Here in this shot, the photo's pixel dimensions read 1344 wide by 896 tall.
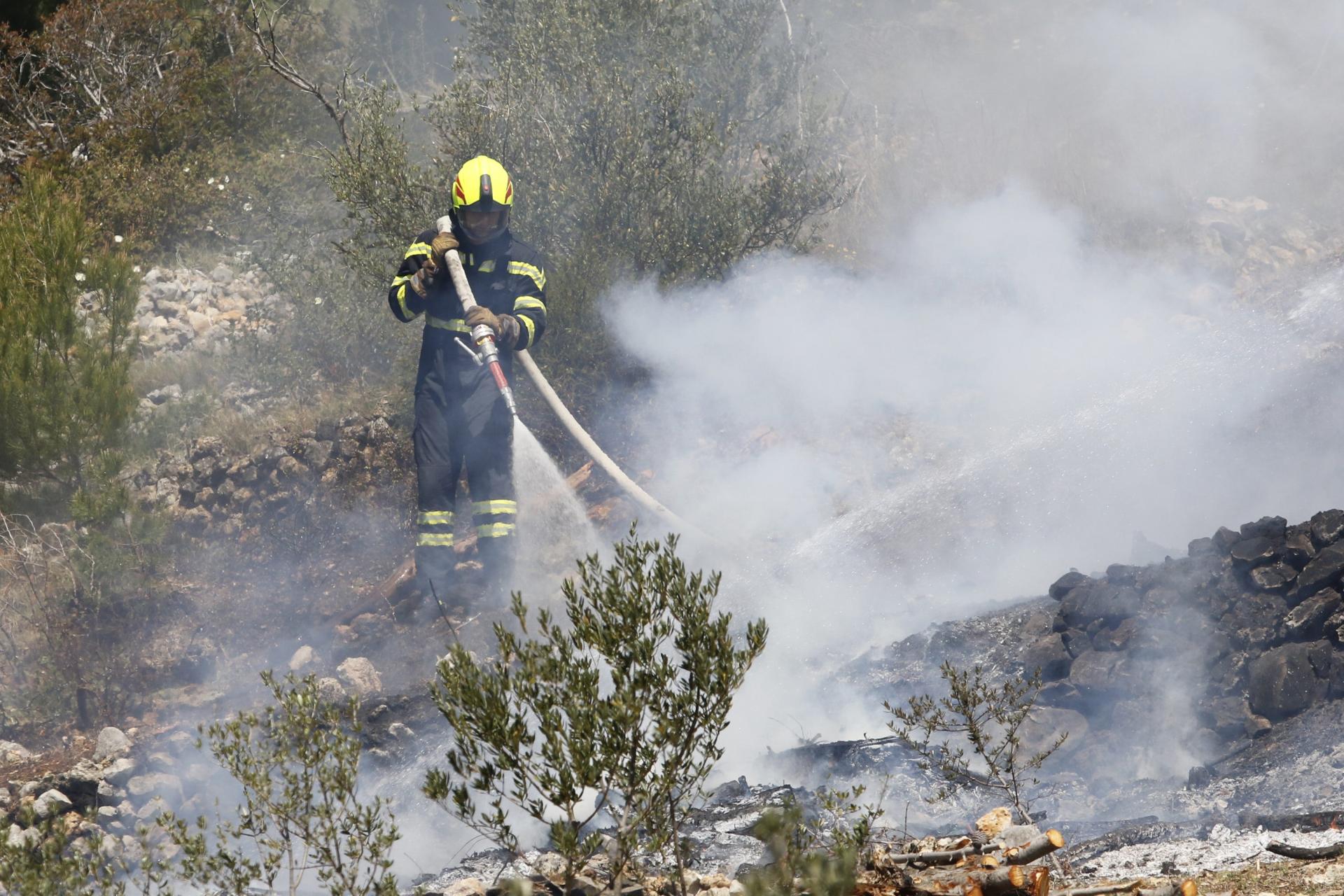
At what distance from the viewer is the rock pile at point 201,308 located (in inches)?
424

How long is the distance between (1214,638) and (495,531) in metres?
3.94

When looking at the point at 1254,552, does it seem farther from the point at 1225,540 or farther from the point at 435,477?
the point at 435,477

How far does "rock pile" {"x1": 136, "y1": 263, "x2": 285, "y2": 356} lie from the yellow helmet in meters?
4.75

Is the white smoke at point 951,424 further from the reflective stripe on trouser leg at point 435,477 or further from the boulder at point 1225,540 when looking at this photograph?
the reflective stripe on trouser leg at point 435,477

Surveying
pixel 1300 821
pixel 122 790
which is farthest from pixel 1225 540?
pixel 122 790

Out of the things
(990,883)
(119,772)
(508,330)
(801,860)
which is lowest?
(990,883)

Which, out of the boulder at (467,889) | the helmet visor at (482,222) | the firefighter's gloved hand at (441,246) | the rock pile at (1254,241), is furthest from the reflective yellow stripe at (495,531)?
the rock pile at (1254,241)

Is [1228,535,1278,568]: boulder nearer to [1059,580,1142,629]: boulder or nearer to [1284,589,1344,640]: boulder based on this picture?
[1284,589,1344,640]: boulder

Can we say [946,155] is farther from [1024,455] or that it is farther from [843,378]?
[1024,455]

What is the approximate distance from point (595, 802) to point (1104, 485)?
542 cm

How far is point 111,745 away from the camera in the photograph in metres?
5.71

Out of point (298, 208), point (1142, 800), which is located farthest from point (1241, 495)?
point (298, 208)

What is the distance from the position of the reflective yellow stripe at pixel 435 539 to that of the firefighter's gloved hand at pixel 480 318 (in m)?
1.25

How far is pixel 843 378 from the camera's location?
10117 millimetres
